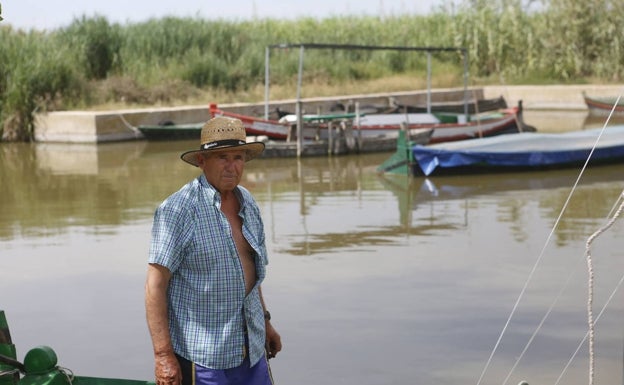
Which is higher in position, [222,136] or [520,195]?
[222,136]

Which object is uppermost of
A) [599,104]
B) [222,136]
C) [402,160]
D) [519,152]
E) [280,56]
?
[222,136]

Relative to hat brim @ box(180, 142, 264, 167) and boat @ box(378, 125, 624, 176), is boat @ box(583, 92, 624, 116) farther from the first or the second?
hat brim @ box(180, 142, 264, 167)

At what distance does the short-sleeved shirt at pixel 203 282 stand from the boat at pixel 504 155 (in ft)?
44.0

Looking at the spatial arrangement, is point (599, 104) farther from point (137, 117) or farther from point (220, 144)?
point (220, 144)

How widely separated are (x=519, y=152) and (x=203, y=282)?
1404 centimetres

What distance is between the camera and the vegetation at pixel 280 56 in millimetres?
26250

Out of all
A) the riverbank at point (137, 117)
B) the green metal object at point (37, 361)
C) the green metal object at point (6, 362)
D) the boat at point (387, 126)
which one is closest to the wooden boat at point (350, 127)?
the boat at point (387, 126)

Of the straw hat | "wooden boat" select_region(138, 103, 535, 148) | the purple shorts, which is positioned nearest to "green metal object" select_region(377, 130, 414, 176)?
"wooden boat" select_region(138, 103, 535, 148)

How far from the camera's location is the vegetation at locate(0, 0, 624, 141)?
26.2m

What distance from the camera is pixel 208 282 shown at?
13.2 ft

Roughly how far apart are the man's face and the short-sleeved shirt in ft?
0.28

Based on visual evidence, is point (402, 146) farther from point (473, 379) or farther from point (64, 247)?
point (473, 379)

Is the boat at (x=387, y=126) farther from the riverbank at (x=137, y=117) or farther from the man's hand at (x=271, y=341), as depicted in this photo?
the man's hand at (x=271, y=341)

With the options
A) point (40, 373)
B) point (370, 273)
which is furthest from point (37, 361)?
point (370, 273)
